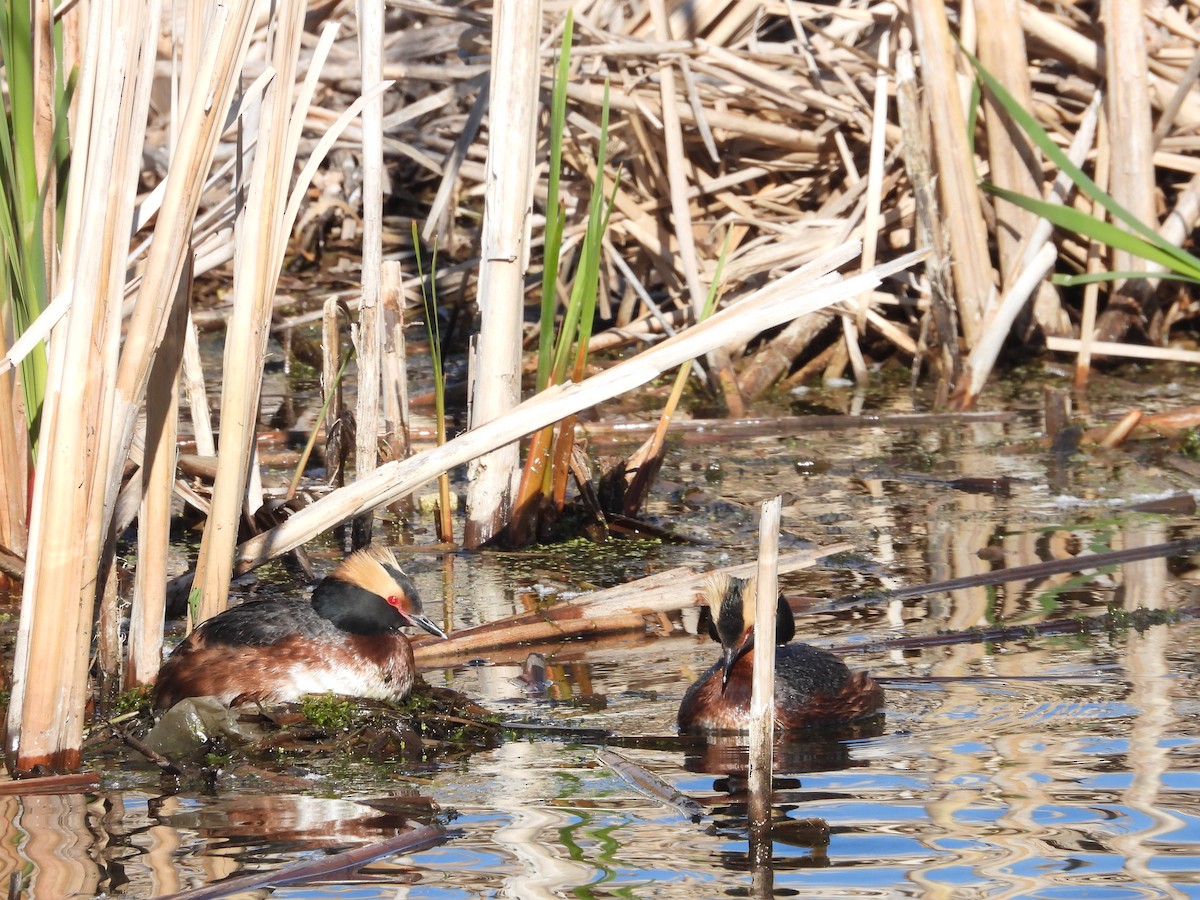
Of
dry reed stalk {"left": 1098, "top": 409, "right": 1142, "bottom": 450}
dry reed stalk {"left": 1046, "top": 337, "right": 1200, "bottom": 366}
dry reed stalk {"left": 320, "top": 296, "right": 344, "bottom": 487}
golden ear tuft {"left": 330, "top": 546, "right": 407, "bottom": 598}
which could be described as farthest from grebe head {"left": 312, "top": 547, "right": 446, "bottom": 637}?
dry reed stalk {"left": 1046, "top": 337, "right": 1200, "bottom": 366}

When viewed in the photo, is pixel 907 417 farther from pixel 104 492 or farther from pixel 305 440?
pixel 104 492

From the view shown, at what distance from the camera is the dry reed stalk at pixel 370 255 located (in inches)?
225

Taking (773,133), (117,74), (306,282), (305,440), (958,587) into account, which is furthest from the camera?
(306,282)

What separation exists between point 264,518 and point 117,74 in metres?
2.54

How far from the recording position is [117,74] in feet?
11.1

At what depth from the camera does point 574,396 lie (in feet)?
13.5

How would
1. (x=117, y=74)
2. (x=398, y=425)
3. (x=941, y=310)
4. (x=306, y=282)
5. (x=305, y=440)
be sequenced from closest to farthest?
1. (x=117, y=74)
2. (x=398, y=425)
3. (x=305, y=440)
4. (x=941, y=310)
5. (x=306, y=282)

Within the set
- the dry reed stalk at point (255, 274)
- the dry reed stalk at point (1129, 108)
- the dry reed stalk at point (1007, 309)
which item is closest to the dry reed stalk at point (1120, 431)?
the dry reed stalk at point (1007, 309)

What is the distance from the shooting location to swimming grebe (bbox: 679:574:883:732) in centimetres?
437

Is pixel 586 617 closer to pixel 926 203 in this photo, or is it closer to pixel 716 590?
pixel 716 590

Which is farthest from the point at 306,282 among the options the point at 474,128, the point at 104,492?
the point at 104,492

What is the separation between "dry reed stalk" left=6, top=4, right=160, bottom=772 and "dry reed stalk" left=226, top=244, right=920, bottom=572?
3.13 ft

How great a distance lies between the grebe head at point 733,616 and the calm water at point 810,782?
0.75ft

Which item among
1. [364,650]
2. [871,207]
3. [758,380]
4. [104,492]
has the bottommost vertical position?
[364,650]
